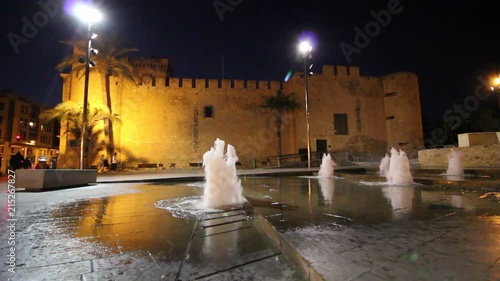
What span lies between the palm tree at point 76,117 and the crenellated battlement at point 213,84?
5713mm

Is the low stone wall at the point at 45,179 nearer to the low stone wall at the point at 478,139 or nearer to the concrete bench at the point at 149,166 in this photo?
the concrete bench at the point at 149,166

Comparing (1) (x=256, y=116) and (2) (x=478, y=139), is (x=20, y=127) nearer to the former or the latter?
(1) (x=256, y=116)

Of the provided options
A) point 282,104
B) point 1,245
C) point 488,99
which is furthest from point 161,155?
point 488,99

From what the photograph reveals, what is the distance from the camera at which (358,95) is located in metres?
25.6

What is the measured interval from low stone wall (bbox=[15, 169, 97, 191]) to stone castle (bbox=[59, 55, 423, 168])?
14101 mm

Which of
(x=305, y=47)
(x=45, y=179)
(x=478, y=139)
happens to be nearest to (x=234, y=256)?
(x=45, y=179)

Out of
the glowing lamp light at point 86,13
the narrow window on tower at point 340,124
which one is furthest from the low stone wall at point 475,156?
the glowing lamp light at point 86,13

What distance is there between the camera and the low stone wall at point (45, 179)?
6.67 metres

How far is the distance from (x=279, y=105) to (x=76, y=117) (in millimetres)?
15697

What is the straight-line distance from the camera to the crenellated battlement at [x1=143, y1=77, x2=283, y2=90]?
23227mm

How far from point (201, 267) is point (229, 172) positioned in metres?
2.58

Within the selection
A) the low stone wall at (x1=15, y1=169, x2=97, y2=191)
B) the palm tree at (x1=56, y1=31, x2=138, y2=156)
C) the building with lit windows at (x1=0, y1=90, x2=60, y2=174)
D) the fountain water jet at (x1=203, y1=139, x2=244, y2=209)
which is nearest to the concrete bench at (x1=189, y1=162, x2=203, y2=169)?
the palm tree at (x1=56, y1=31, x2=138, y2=156)

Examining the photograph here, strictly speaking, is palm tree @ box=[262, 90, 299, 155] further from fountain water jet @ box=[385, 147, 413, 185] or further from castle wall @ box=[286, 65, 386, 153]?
fountain water jet @ box=[385, 147, 413, 185]

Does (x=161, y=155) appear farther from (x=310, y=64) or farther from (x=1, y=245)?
(x=1, y=245)
